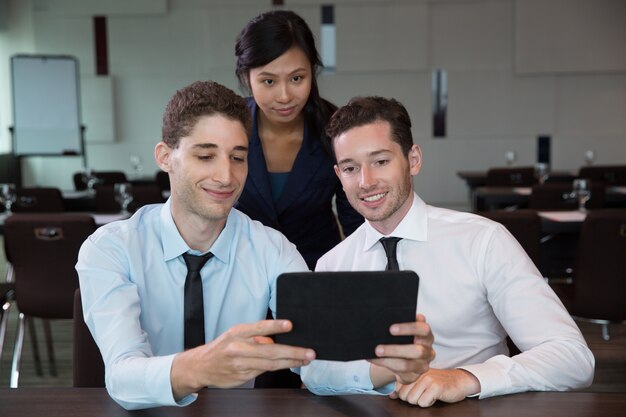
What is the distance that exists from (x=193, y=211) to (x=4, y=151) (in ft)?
30.7

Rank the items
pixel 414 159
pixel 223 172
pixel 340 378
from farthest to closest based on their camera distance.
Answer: pixel 414 159 → pixel 223 172 → pixel 340 378

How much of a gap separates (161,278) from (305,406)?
0.54 meters

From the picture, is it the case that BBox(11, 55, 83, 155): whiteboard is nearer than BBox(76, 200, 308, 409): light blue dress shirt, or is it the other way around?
BBox(76, 200, 308, 409): light blue dress shirt

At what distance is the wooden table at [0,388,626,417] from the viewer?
1.25 m

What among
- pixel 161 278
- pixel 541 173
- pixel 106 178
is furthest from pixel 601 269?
pixel 106 178

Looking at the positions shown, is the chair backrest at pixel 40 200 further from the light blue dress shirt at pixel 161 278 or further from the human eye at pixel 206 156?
the human eye at pixel 206 156

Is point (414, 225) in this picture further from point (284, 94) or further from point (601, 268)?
point (601, 268)

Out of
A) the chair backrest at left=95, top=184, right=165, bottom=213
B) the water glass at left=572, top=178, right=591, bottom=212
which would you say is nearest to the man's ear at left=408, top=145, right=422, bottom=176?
the water glass at left=572, top=178, right=591, bottom=212

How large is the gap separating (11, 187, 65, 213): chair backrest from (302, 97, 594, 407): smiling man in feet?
11.1

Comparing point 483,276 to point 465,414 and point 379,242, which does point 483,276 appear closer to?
point 379,242

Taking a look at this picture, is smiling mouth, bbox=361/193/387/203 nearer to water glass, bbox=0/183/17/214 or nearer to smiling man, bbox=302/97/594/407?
smiling man, bbox=302/97/594/407

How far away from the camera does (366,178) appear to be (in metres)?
1.86

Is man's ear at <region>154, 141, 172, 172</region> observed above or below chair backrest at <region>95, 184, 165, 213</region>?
above

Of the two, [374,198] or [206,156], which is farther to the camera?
[374,198]
